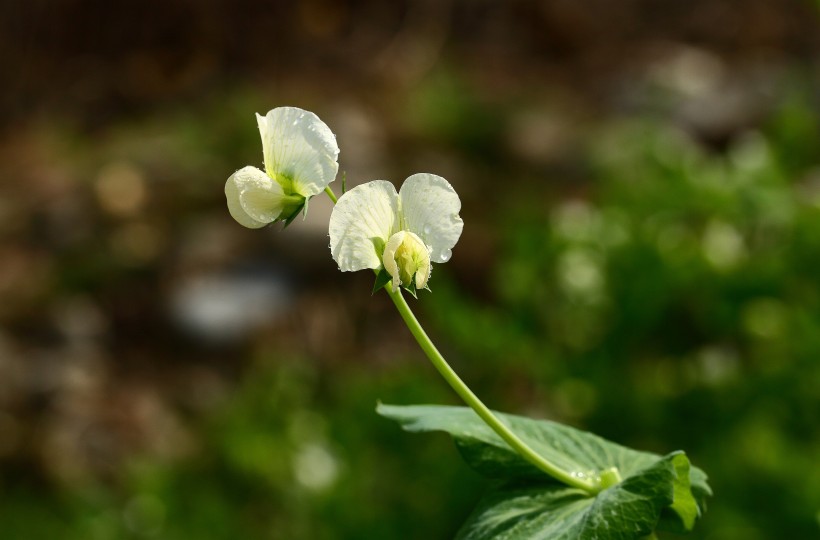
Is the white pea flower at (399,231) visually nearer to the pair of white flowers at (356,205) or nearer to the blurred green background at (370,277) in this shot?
the pair of white flowers at (356,205)

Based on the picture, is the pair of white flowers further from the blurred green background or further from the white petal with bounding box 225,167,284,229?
the blurred green background

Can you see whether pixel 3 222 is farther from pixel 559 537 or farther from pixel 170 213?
pixel 559 537

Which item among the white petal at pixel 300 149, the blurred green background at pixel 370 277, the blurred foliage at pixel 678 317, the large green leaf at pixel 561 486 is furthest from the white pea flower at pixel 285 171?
the blurred foliage at pixel 678 317

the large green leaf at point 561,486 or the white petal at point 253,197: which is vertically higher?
the white petal at point 253,197

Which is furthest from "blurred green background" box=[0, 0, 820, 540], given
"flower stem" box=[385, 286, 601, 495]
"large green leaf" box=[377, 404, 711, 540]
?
"flower stem" box=[385, 286, 601, 495]

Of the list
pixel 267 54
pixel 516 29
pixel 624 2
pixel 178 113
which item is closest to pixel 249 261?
pixel 178 113

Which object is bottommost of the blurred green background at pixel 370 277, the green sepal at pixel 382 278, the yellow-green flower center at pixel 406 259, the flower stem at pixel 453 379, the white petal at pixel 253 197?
the blurred green background at pixel 370 277
